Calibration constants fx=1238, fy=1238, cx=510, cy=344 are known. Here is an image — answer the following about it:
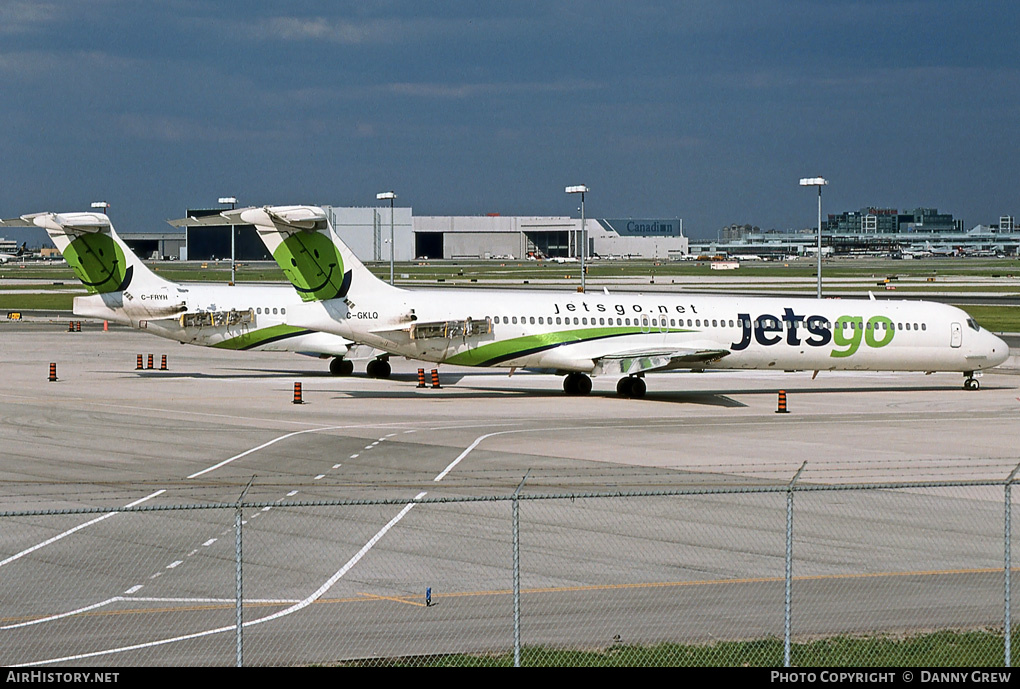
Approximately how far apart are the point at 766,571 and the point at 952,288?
101 m

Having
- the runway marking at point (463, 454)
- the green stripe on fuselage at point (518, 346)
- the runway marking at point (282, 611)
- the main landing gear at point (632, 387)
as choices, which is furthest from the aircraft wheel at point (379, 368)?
the runway marking at point (282, 611)

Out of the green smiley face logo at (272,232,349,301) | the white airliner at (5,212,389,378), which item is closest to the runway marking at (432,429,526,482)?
the green smiley face logo at (272,232,349,301)

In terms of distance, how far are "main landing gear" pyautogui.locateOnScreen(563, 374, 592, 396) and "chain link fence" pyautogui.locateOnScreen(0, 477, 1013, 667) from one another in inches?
747

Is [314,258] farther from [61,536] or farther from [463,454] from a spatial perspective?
[61,536]

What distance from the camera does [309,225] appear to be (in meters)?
40.2

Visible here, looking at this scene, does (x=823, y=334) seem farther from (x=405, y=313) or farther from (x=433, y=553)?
(x=433, y=553)

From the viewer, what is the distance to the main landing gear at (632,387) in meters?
40.6

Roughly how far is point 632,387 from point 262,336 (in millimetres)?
14324

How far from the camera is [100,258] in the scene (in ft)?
151

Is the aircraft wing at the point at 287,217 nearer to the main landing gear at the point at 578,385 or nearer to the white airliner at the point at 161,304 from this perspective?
the white airliner at the point at 161,304

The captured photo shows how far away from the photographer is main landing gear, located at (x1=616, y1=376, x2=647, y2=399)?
40.6 metres

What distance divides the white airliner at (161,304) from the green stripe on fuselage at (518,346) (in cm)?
740

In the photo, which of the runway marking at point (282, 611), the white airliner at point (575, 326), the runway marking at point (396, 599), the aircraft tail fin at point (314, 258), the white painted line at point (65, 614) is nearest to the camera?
the runway marking at point (282, 611)

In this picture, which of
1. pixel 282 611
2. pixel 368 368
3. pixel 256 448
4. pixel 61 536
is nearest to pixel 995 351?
pixel 368 368
